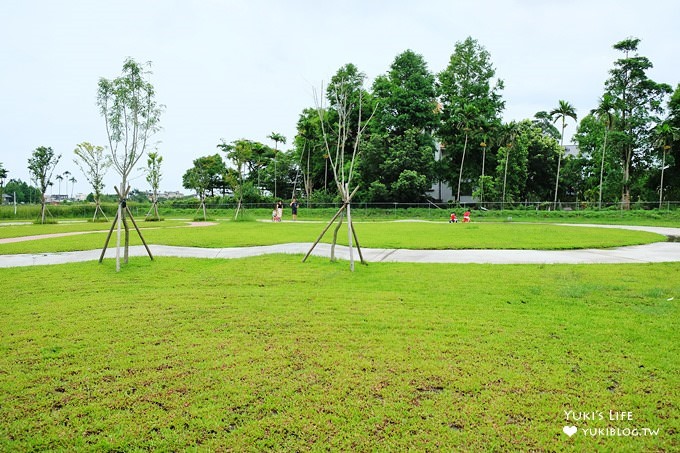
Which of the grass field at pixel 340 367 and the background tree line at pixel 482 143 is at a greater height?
the background tree line at pixel 482 143

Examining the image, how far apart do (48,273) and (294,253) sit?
543cm

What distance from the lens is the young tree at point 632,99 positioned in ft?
123

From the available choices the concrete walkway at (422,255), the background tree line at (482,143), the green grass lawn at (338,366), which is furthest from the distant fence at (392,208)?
the green grass lawn at (338,366)

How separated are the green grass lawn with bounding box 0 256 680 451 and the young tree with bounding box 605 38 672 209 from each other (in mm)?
37614

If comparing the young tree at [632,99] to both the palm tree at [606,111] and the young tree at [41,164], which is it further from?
the young tree at [41,164]

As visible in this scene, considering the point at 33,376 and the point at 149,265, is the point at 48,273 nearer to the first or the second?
the point at 149,265

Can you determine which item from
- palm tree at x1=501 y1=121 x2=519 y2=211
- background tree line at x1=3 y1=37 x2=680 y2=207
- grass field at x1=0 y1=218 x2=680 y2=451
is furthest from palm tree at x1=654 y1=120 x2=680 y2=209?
grass field at x1=0 y1=218 x2=680 y2=451

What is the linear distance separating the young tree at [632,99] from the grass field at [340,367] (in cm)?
3762

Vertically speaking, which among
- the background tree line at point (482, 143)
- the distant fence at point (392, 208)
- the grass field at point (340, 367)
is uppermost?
the background tree line at point (482, 143)

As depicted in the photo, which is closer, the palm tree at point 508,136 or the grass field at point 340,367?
the grass field at point 340,367

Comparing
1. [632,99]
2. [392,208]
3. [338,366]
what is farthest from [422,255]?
[632,99]

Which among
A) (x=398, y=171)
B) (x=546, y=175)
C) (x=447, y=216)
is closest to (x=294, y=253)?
(x=447, y=216)

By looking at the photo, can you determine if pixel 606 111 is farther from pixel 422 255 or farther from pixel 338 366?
pixel 338 366

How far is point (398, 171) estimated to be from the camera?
37.6m
